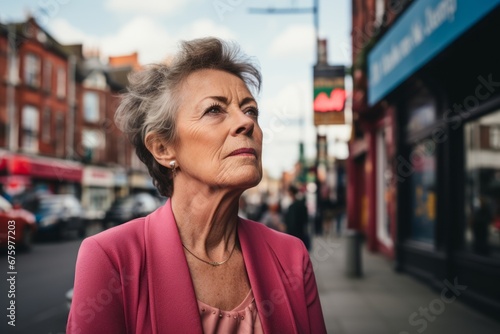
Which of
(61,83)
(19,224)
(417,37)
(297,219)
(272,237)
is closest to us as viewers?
(272,237)

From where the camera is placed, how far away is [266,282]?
1722mm

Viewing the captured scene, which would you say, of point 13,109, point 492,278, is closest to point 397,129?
point 492,278

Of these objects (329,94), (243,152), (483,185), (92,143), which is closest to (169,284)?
(243,152)

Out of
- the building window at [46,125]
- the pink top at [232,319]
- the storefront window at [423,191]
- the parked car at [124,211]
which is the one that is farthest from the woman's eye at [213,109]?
the building window at [46,125]

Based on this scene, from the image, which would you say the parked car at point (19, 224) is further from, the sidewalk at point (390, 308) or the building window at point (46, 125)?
the building window at point (46, 125)

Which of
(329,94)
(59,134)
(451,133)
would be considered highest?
(59,134)

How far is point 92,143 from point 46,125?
6645 millimetres

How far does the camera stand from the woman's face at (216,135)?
64.5 inches

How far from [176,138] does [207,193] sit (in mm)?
229

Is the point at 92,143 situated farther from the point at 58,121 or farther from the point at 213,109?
the point at 213,109

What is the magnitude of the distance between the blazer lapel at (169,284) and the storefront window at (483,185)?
19.7ft

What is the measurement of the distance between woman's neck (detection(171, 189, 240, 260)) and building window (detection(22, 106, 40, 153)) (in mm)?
28762

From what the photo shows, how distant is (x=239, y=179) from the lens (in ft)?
5.35

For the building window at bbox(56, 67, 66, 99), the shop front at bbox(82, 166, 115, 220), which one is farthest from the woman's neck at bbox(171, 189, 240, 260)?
the building window at bbox(56, 67, 66, 99)
